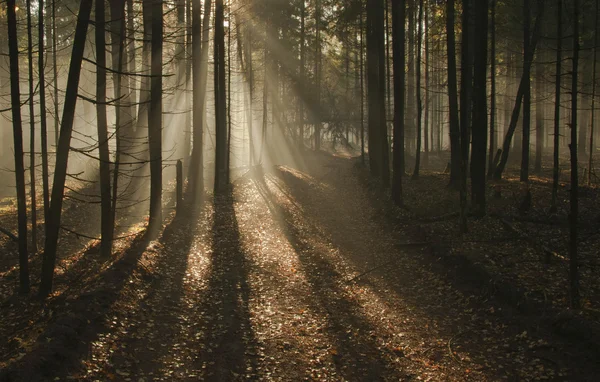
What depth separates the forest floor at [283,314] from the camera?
6.54 metres

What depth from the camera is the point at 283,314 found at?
8805mm

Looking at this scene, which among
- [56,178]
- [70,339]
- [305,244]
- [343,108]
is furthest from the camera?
[343,108]

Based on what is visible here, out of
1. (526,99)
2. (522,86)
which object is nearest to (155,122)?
(522,86)

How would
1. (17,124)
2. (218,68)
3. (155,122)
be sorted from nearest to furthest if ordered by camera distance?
(17,124) < (155,122) < (218,68)

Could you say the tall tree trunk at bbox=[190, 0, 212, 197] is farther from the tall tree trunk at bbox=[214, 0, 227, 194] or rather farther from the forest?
the tall tree trunk at bbox=[214, 0, 227, 194]

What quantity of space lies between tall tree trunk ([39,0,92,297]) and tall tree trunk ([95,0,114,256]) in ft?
4.03

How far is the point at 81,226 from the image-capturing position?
53.9 feet

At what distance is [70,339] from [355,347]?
427 centimetres

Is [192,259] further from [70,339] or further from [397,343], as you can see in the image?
[397,343]

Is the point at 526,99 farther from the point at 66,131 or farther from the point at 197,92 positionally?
the point at 66,131

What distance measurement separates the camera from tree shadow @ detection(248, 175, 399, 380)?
6855 millimetres

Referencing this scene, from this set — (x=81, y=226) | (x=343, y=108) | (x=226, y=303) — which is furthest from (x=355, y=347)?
(x=343, y=108)

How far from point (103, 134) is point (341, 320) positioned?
6654mm

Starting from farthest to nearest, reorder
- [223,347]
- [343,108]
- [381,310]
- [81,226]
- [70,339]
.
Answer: [343,108]
[81,226]
[381,310]
[223,347]
[70,339]
